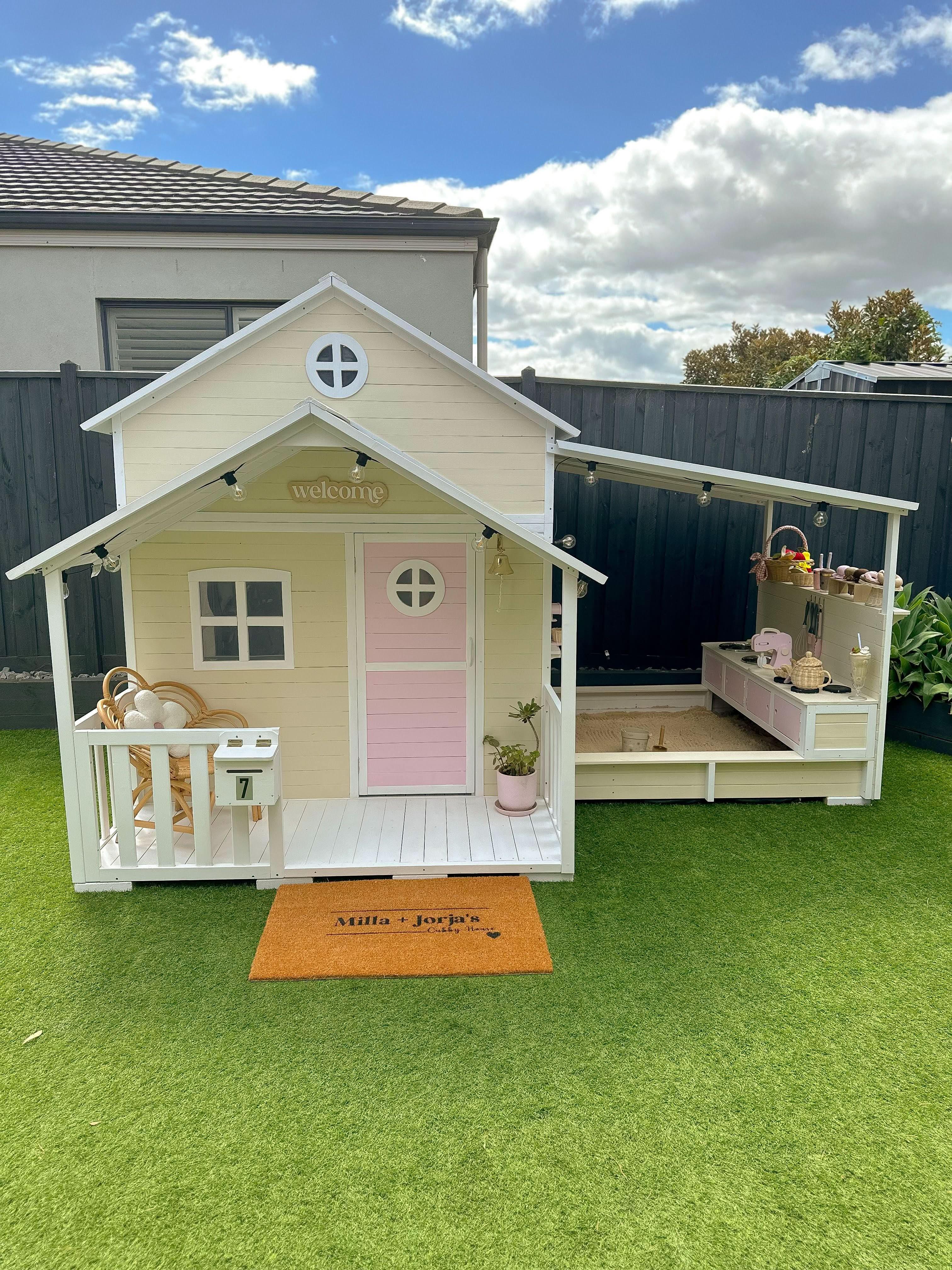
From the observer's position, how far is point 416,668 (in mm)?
5340

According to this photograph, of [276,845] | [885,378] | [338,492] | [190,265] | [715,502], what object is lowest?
[276,845]

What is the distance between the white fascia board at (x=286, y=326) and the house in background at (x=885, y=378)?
17.6 ft

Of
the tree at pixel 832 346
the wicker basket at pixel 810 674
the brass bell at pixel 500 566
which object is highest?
the tree at pixel 832 346

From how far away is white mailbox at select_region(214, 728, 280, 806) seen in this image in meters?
4.06

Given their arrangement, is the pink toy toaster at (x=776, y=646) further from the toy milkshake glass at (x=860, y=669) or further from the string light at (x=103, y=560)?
the string light at (x=103, y=560)

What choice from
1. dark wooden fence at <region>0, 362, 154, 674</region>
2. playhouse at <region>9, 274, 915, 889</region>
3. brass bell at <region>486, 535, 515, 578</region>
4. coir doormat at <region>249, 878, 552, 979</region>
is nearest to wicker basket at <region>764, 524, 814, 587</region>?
playhouse at <region>9, 274, 915, 889</region>

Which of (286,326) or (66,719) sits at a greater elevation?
(286,326)

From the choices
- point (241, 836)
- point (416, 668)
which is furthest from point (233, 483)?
point (241, 836)

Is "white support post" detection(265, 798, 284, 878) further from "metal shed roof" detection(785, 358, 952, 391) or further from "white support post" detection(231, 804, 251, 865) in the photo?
"metal shed roof" detection(785, 358, 952, 391)

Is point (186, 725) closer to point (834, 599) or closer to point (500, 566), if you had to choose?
point (500, 566)

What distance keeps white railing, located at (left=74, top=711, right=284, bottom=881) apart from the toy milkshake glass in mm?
4181

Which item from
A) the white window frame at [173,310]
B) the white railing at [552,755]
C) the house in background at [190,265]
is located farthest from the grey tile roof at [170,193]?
the white railing at [552,755]

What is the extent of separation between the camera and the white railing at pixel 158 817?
4227 mm

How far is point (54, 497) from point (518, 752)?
5.11m
